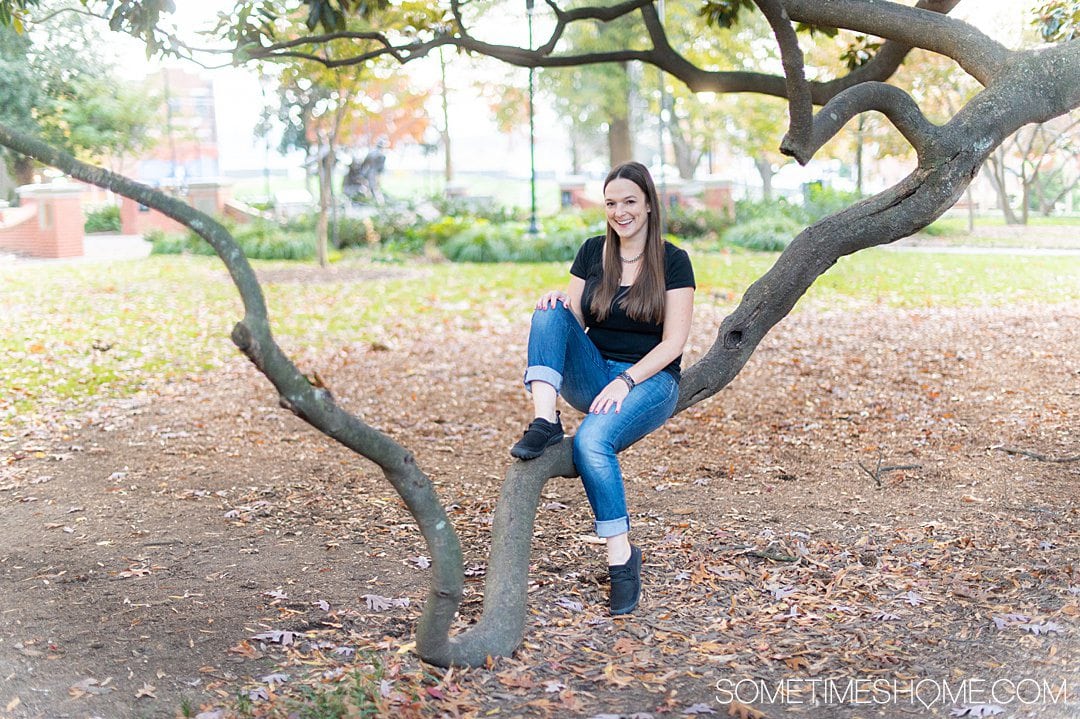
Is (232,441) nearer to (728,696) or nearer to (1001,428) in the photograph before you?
(728,696)

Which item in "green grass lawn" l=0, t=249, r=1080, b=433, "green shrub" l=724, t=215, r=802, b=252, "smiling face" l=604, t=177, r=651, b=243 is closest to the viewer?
"smiling face" l=604, t=177, r=651, b=243

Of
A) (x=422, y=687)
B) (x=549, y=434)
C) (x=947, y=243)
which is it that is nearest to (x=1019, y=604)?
(x=549, y=434)

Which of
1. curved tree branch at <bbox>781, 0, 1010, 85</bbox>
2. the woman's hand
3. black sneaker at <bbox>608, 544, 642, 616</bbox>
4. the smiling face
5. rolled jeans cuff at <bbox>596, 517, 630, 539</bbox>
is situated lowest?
black sneaker at <bbox>608, 544, 642, 616</bbox>

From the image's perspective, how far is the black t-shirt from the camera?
3.87m

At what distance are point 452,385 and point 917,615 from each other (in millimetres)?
5131

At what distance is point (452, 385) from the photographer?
831 centimetres

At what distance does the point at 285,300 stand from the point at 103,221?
49.4 ft

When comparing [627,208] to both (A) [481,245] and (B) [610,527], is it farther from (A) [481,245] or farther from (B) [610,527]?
Answer: (A) [481,245]

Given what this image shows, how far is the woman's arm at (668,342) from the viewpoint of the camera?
12.4 ft

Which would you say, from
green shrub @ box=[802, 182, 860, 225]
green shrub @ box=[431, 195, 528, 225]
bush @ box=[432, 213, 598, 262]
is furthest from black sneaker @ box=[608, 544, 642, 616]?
green shrub @ box=[802, 182, 860, 225]

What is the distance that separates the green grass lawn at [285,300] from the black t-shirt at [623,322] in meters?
4.86

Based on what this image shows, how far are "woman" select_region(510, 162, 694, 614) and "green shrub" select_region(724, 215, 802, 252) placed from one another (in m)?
15.6

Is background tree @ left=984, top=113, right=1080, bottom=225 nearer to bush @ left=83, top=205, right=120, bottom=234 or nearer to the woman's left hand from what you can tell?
the woman's left hand

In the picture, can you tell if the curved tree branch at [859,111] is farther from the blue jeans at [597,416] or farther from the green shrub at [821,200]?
the green shrub at [821,200]
